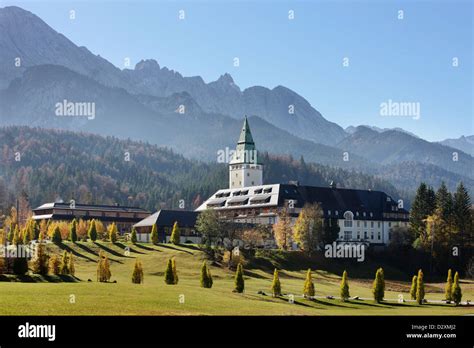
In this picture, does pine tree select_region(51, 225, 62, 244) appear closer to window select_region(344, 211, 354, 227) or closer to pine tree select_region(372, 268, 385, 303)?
pine tree select_region(372, 268, 385, 303)

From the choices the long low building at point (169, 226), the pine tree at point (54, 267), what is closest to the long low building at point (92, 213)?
the long low building at point (169, 226)

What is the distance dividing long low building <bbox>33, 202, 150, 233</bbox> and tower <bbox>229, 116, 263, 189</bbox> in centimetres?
2221

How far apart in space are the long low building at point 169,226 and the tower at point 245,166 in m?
38.7

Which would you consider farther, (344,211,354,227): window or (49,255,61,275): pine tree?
(344,211,354,227): window

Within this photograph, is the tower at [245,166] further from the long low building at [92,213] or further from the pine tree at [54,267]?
the pine tree at [54,267]

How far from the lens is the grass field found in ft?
162

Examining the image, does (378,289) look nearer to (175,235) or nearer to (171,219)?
(175,235)

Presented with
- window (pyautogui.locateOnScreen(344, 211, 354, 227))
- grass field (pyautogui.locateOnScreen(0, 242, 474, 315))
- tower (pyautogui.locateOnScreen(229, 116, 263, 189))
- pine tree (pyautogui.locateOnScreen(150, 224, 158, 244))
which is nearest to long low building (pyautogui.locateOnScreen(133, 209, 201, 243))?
pine tree (pyautogui.locateOnScreen(150, 224, 158, 244))

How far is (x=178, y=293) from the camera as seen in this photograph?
6241 centimetres

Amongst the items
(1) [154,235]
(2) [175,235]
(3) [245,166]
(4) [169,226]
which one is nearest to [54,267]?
(1) [154,235]
